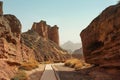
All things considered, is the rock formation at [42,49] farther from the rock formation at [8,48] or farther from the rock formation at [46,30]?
the rock formation at [8,48]

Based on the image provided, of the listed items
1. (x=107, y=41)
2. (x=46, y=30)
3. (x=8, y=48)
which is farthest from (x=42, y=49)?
(x=107, y=41)

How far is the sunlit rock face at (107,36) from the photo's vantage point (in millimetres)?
19188

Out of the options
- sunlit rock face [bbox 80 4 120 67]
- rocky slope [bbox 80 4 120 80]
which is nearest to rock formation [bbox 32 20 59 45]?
sunlit rock face [bbox 80 4 120 67]

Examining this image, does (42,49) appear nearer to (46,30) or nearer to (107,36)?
(46,30)

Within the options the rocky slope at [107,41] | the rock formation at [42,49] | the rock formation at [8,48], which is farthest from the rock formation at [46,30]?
the rocky slope at [107,41]

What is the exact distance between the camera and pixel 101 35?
75.3ft

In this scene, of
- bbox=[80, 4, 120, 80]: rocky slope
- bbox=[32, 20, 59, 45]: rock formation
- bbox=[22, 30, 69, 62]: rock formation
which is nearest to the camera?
bbox=[80, 4, 120, 80]: rocky slope

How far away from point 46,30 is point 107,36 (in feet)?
245

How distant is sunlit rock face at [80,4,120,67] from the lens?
19.2 meters

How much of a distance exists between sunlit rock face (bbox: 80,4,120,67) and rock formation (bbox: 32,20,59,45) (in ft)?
206

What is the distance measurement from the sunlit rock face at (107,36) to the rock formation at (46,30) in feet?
206

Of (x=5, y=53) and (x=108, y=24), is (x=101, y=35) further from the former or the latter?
(x=5, y=53)

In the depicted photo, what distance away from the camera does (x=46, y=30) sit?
311 ft

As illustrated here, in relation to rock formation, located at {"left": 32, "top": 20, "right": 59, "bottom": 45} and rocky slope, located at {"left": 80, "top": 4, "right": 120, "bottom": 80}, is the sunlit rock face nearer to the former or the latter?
rocky slope, located at {"left": 80, "top": 4, "right": 120, "bottom": 80}
